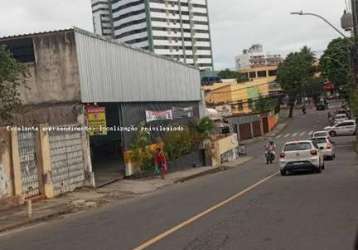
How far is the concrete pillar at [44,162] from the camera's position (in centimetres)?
2484

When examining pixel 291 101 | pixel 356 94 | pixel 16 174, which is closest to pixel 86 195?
pixel 16 174

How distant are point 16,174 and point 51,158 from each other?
3.20 meters

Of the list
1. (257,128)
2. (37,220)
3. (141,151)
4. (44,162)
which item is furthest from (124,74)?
Answer: (257,128)

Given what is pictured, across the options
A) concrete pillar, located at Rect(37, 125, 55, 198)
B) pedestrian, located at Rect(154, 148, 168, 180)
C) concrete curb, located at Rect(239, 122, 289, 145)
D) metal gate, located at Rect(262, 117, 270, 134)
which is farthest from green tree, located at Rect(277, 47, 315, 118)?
concrete pillar, located at Rect(37, 125, 55, 198)

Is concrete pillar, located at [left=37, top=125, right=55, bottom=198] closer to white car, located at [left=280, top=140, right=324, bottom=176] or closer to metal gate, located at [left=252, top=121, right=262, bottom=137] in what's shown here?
white car, located at [left=280, top=140, right=324, bottom=176]

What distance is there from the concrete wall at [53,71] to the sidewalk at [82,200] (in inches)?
171

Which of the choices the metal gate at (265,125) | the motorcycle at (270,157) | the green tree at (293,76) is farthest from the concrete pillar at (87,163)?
the green tree at (293,76)

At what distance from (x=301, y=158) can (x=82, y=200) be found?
1001cm

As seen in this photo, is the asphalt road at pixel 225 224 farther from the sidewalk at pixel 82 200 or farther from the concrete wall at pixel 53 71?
the concrete wall at pixel 53 71

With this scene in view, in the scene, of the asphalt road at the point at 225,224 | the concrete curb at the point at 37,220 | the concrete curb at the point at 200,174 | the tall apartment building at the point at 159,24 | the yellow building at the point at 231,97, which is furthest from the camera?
the tall apartment building at the point at 159,24

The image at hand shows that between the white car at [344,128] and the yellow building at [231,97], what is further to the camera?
the yellow building at [231,97]

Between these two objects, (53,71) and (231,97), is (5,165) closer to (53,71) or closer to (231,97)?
(53,71)

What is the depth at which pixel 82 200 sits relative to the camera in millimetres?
23891

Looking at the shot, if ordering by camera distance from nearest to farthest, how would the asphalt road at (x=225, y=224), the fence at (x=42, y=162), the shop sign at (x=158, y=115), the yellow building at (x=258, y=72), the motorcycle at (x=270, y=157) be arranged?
the asphalt road at (x=225, y=224) < the fence at (x=42, y=162) < the shop sign at (x=158, y=115) < the motorcycle at (x=270, y=157) < the yellow building at (x=258, y=72)
